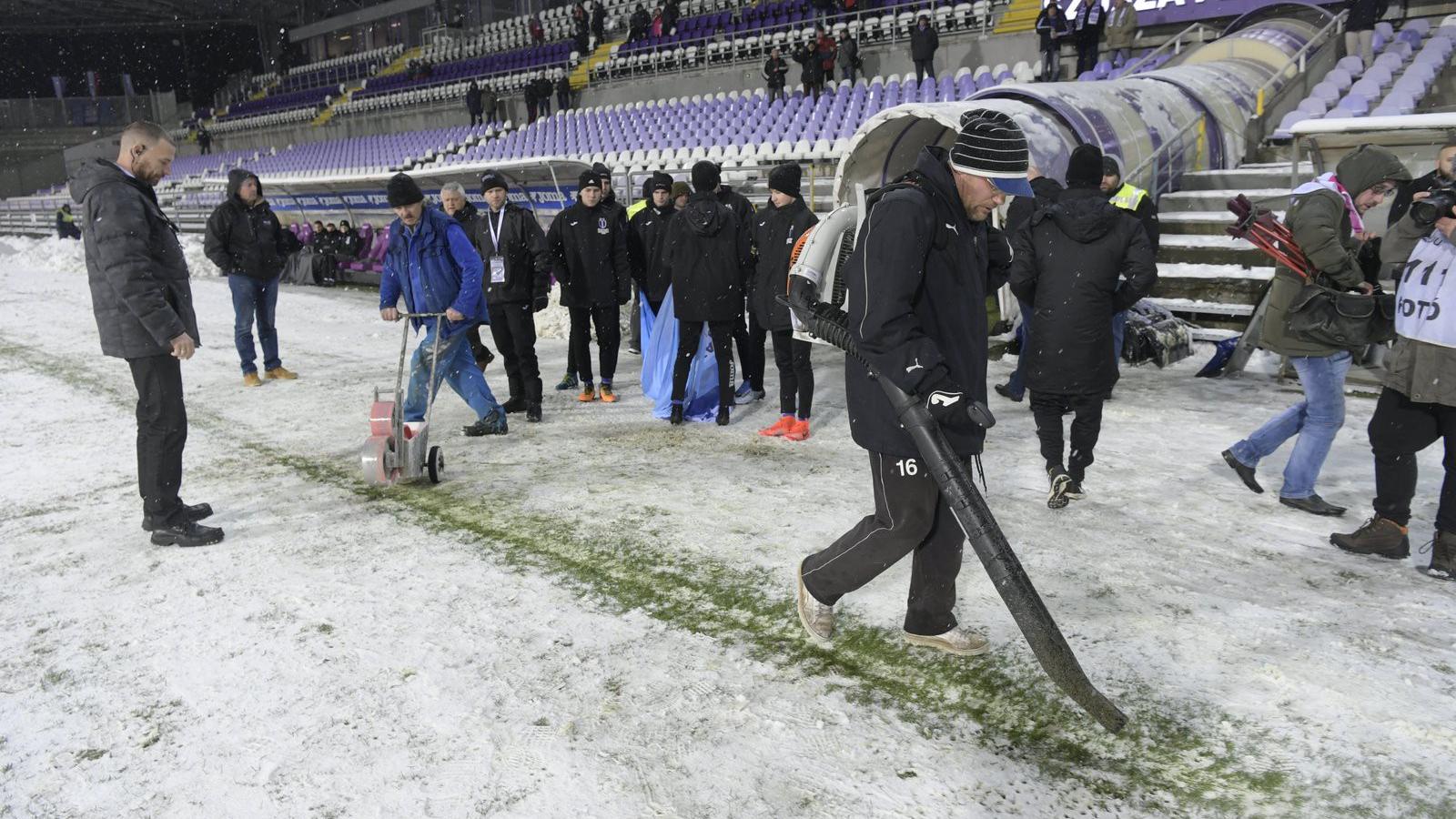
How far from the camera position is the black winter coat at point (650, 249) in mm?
6555

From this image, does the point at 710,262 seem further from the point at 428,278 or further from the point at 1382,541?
the point at 1382,541

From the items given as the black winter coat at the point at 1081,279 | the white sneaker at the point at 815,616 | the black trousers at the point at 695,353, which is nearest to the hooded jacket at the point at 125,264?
the black trousers at the point at 695,353

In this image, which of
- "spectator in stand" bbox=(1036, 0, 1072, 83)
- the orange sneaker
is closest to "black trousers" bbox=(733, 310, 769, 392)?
the orange sneaker

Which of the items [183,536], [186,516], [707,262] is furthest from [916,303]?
[186,516]

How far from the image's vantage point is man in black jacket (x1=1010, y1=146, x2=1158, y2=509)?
405 cm

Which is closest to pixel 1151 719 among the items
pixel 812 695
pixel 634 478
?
pixel 812 695

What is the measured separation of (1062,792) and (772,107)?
53.3 ft

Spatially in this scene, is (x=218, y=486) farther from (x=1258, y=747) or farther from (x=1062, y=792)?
(x=1258, y=747)

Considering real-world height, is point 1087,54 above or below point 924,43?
below

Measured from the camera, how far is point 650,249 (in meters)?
6.77

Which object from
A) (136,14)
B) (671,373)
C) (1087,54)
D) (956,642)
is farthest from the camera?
(136,14)

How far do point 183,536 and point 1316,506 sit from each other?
5.29 m

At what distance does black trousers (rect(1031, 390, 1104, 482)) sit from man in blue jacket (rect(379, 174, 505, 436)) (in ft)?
10.9

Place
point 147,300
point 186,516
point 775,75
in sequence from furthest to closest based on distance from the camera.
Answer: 1. point 775,75
2. point 186,516
3. point 147,300
